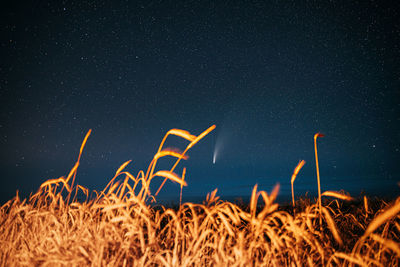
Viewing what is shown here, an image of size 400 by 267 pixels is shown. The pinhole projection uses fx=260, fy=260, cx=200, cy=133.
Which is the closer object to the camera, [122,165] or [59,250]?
[59,250]

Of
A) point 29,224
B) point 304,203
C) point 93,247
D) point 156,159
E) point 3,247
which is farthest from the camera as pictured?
point 304,203

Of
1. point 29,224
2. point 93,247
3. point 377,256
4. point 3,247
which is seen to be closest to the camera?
point 93,247

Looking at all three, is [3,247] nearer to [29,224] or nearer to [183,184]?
[29,224]

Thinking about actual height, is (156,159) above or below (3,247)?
above

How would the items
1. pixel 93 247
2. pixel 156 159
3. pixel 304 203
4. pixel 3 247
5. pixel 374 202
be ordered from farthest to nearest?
pixel 374 202
pixel 304 203
pixel 3 247
pixel 156 159
pixel 93 247

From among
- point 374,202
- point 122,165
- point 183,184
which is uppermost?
point 122,165

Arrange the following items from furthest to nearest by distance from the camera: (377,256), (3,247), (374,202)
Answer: (374,202), (3,247), (377,256)

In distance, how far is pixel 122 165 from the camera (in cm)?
344

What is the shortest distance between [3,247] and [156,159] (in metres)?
2.39

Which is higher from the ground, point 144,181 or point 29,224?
point 144,181

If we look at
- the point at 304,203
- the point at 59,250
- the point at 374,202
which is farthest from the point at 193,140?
the point at 374,202

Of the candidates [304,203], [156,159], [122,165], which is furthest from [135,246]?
[304,203]

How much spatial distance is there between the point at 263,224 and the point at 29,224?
3.41 m

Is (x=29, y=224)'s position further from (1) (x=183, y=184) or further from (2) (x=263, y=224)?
(2) (x=263, y=224)
